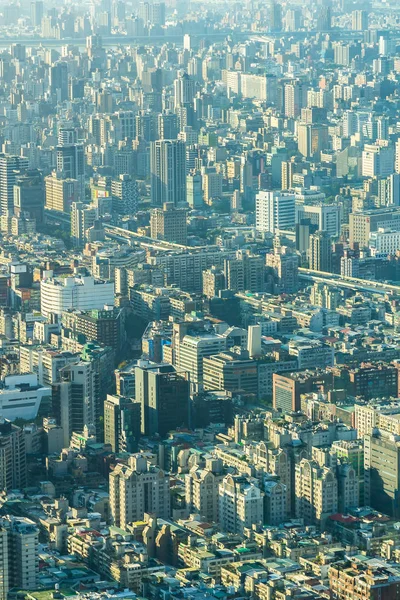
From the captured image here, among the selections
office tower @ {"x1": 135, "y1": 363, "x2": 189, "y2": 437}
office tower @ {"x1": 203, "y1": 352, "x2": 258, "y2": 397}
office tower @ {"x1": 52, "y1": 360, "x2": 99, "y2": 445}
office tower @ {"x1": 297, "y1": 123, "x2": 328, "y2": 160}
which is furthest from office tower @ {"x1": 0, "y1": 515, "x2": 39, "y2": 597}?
office tower @ {"x1": 297, "y1": 123, "x2": 328, "y2": 160}

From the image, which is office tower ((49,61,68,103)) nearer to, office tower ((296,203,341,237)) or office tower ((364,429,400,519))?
office tower ((296,203,341,237))

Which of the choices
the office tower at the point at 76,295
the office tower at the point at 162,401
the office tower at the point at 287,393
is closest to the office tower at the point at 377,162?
the office tower at the point at 76,295

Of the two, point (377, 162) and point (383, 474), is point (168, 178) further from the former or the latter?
point (383, 474)

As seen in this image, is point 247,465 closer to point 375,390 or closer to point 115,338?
point 375,390

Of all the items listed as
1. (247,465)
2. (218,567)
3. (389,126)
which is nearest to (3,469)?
(247,465)

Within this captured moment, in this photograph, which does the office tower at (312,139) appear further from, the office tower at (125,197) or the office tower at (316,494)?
the office tower at (316,494)

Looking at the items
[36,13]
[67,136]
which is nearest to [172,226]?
[67,136]
